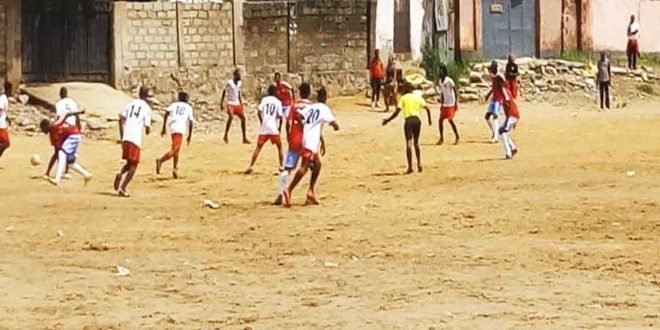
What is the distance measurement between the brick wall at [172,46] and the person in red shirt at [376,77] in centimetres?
341

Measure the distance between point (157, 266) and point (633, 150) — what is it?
12.8 meters

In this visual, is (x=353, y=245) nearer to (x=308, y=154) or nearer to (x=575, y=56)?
(x=308, y=154)

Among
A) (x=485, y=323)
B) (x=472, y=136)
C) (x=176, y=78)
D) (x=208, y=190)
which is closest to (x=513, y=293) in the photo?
(x=485, y=323)

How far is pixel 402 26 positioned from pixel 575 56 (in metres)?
4.54

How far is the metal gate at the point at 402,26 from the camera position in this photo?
36.5 metres

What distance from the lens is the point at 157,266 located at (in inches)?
509

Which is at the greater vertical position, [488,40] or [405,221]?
[488,40]

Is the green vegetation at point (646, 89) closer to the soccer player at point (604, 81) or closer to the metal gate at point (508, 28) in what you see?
the soccer player at point (604, 81)

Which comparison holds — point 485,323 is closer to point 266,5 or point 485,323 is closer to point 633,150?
point 633,150

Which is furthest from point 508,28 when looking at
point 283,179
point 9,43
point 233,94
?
point 283,179

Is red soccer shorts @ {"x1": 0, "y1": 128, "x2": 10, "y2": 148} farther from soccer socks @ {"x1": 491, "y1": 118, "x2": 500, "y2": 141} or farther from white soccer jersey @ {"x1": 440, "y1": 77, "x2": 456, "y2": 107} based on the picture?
soccer socks @ {"x1": 491, "y1": 118, "x2": 500, "y2": 141}

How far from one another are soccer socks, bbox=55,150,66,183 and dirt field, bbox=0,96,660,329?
30 centimetres

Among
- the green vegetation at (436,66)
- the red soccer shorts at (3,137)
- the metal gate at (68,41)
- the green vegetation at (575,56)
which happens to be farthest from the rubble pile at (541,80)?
the red soccer shorts at (3,137)

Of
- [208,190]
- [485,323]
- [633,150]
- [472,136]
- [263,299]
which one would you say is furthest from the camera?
[472,136]
